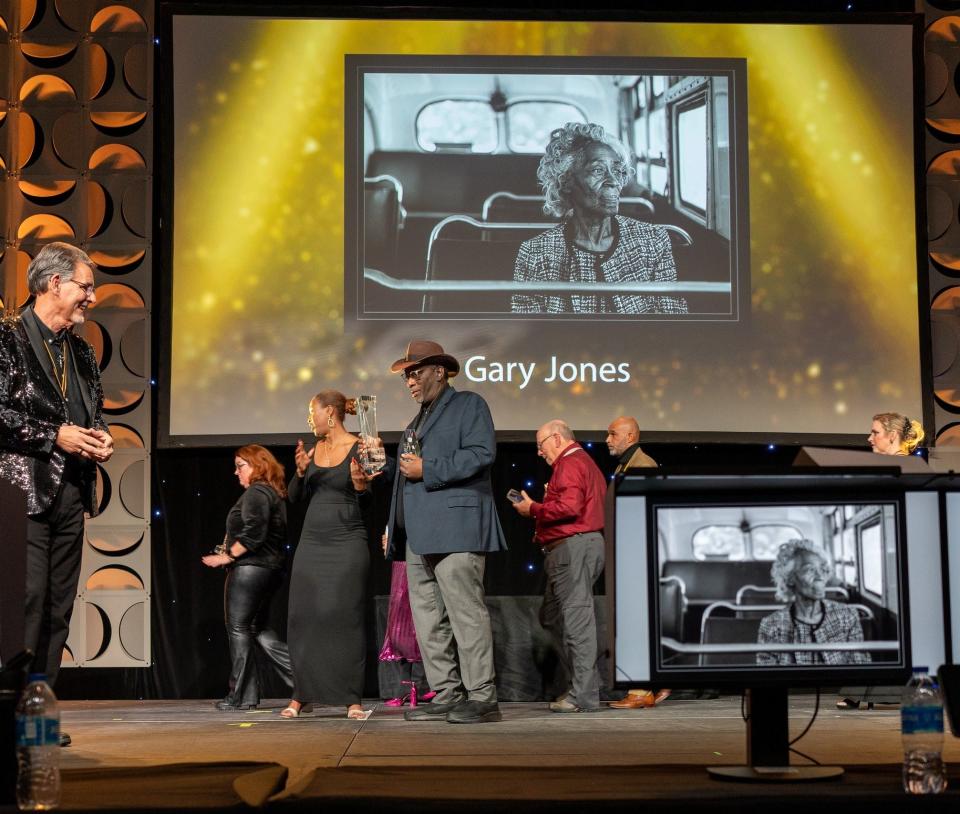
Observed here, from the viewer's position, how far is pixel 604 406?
7215mm

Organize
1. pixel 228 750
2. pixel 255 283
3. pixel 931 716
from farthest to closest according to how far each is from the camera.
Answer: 1. pixel 255 283
2. pixel 228 750
3. pixel 931 716

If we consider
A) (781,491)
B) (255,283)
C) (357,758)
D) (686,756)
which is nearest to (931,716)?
(781,491)

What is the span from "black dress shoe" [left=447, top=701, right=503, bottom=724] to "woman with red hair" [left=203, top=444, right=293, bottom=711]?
1.17 m

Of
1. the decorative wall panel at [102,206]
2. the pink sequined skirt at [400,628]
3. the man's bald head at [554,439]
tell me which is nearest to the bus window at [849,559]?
the man's bald head at [554,439]

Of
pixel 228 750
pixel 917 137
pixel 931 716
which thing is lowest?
pixel 228 750

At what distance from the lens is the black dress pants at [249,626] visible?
20.1 ft

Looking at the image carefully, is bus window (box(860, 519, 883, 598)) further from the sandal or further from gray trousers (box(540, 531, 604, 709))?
the sandal

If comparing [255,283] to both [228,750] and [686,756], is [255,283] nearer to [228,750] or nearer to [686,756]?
[228,750]

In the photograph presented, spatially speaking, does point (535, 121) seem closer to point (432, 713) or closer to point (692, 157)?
point (692, 157)

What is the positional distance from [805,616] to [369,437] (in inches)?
120

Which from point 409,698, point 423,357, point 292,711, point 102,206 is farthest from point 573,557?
point 102,206

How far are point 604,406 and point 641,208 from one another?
1218mm

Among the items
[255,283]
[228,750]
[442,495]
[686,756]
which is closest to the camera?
[686,756]

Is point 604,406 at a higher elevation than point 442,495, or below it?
higher
